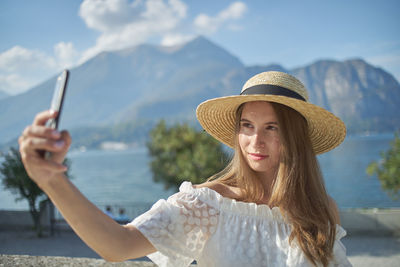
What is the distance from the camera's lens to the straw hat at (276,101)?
1.89 meters

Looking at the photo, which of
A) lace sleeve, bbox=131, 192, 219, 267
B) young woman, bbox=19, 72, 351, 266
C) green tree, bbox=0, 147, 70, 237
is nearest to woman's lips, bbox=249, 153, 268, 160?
young woman, bbox=19, 72, 351, 266

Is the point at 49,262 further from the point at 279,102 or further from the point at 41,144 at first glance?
the point at 279,102

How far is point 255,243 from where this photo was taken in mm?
1760

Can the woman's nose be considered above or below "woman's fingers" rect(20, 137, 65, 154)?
below

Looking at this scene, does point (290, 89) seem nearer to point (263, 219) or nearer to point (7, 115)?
point (263, 219)

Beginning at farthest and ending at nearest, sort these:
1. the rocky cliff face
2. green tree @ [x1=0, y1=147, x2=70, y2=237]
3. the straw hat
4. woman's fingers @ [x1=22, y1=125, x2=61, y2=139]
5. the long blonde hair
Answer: the rocky cliff face < green tree @ [x1=0, y1=147, x2=70, y2=237] < the straw hat < the long blonde hair < woman's fingers @ [x1=22, y1=125, x2=61, y2=139]

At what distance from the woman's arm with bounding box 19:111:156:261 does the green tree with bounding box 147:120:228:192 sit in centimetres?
1892

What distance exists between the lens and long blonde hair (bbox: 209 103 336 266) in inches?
70.2

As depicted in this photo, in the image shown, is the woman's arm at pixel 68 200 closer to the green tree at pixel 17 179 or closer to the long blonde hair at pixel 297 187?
the long blonde hair at pixel 297 187

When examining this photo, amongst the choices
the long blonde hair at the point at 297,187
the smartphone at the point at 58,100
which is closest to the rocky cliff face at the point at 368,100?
the long blonde hair at the point at 297,187

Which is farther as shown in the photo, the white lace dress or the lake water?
the lake water

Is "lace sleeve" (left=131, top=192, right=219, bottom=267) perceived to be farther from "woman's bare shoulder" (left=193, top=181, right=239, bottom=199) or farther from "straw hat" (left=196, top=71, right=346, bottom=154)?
"straw hat" (left=196, top=71, right=346, bottom=154)

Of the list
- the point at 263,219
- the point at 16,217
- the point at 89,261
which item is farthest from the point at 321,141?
the point at 16,217

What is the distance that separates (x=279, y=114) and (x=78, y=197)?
3.64 feet
